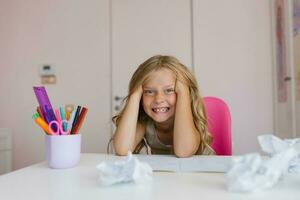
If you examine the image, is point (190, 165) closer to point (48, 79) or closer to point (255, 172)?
point (255, 172)

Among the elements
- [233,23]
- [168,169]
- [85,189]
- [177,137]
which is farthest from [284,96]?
[85,189]

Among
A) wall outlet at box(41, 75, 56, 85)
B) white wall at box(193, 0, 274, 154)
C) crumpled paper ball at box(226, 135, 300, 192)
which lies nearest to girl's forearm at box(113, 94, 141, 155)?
crumpled paper ball at box(226, 135, 300, 192)

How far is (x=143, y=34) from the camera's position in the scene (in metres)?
2.31

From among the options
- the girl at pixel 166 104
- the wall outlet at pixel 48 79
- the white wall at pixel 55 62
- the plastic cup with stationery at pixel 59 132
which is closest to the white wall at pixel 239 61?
the white wall at pixel 55 62

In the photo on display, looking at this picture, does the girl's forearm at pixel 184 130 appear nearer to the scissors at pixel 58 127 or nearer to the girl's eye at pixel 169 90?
the girl's eye at pixel 169 90

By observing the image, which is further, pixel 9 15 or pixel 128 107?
pixel 9 15

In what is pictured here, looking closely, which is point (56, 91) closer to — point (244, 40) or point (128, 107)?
point (244, 40)

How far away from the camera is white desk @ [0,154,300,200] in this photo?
0.43 metres

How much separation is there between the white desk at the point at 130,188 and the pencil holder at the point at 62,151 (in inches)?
2.5

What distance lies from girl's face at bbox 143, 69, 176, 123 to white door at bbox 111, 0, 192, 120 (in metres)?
1.36

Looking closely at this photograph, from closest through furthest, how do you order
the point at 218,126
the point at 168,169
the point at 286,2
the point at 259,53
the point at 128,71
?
the point at 168,169, the point at 218,126, the point at 286,2, the point at 259,53, the point at 128,71

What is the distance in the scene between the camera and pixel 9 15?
8.25 ft

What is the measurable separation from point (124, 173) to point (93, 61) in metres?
1.96

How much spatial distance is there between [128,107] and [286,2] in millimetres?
1298
